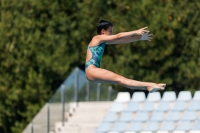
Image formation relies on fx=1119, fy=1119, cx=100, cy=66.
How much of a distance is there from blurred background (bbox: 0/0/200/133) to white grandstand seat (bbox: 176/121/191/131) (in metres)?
5.14

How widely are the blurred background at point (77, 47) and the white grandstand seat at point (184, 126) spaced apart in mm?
5140

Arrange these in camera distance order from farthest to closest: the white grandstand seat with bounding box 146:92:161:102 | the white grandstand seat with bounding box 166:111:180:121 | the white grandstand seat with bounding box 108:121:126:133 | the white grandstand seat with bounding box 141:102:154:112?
the white grandstand seat with bounding box 146:92:161:102 < the white grandstand seat with bounding box 141:102:154:112 < the white grandstand seat with bounding box 166:111:180:121 < the white grandstand seat with bounding box 108:121:126:133

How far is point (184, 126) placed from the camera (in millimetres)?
26141

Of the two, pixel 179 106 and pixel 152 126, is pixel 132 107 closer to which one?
pixel 152 126

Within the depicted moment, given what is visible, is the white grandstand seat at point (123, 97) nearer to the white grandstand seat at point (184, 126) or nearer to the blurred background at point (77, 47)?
the white grandstand seat at point (184, 126)

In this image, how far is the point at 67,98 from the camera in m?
27.1

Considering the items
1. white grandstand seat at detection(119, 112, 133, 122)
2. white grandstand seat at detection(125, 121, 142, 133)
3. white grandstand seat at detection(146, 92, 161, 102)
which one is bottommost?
white grandstand seat at detection(125, 121, 142, 133)

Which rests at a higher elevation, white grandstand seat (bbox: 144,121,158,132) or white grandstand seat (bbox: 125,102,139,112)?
white grandstand seat (bbox: 125,102,139,112)

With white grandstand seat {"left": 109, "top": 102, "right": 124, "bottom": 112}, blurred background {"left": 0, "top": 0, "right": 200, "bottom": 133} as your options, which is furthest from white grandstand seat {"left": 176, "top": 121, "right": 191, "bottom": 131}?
blurred background {"left": 0, "top": 0, "right": 200, "bottom": 133}

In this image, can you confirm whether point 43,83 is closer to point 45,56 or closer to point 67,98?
point 45,56

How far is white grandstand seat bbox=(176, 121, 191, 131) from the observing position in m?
26.0

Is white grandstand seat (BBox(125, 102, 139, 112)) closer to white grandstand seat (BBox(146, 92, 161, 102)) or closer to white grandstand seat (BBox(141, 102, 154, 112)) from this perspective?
white grandstand seat (BBox(141, 102, 154, 112))

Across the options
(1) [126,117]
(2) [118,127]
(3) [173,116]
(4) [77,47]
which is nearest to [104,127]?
(2) [118,127]

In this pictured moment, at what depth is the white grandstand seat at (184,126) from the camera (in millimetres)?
26044
